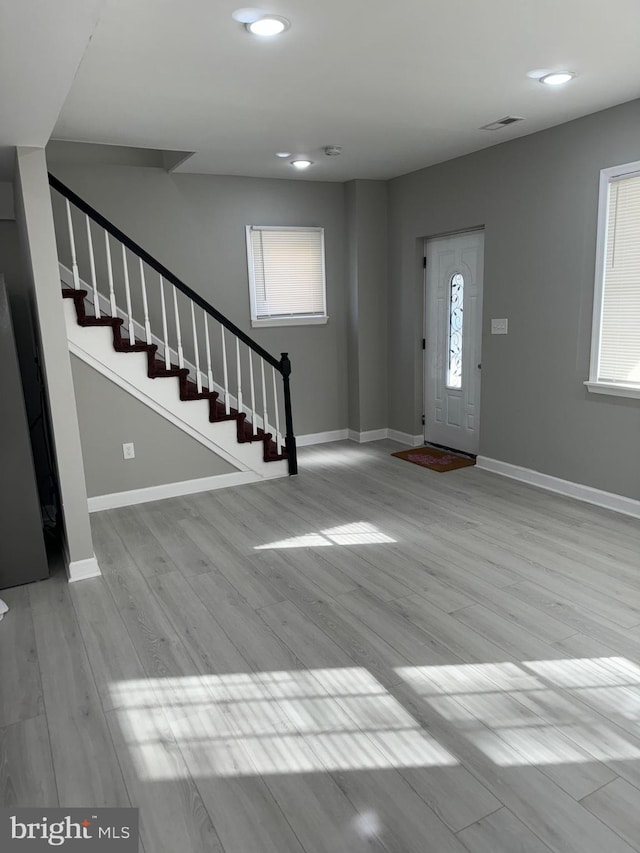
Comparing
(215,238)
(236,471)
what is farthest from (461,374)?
(215,238)

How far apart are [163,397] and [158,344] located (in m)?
0.69

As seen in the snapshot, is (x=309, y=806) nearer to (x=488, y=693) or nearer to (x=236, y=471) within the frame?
(x=488, y=693)

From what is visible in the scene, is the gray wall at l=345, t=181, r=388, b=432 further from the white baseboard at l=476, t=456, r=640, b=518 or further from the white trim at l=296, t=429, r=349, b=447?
the white baseboard at l=476, t=456, r=640, b=518

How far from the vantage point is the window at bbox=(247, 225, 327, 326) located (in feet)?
18.5

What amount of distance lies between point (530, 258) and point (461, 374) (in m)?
1.34

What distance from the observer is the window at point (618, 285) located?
3764 millimetres

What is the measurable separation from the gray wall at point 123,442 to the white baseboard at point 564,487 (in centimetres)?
250

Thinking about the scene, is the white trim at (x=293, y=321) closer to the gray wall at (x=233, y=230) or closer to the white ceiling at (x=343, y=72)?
the gray wall at (x=233, y=230)

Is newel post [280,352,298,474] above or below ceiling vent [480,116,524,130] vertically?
below

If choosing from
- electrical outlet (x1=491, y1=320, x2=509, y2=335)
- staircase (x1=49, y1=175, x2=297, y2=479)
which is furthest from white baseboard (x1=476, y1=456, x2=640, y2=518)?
staircase (x1=49, y1=175, x2=297, y2=479)

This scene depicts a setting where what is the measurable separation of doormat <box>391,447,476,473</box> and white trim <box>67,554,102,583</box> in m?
3.06

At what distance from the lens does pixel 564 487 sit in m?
4.48

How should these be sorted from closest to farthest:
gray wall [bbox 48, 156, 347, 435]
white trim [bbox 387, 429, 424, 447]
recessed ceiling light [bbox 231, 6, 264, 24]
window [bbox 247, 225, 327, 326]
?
recessed ceiling light [bbox 231, 6, 264, 24]
gray wall [bbox 48, 156, 347, 435]
window [bbox 247, 225, 327, 326]
white trim [bbox 387, 429, 424, 447]

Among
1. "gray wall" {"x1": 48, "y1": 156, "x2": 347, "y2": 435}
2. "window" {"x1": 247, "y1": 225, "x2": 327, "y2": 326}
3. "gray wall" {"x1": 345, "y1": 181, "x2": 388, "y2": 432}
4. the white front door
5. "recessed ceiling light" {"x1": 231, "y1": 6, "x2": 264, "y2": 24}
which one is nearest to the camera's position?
"recessed ceiling light" {"x1": 231, "y1": 6, "x2": 264, "y2": 24}
